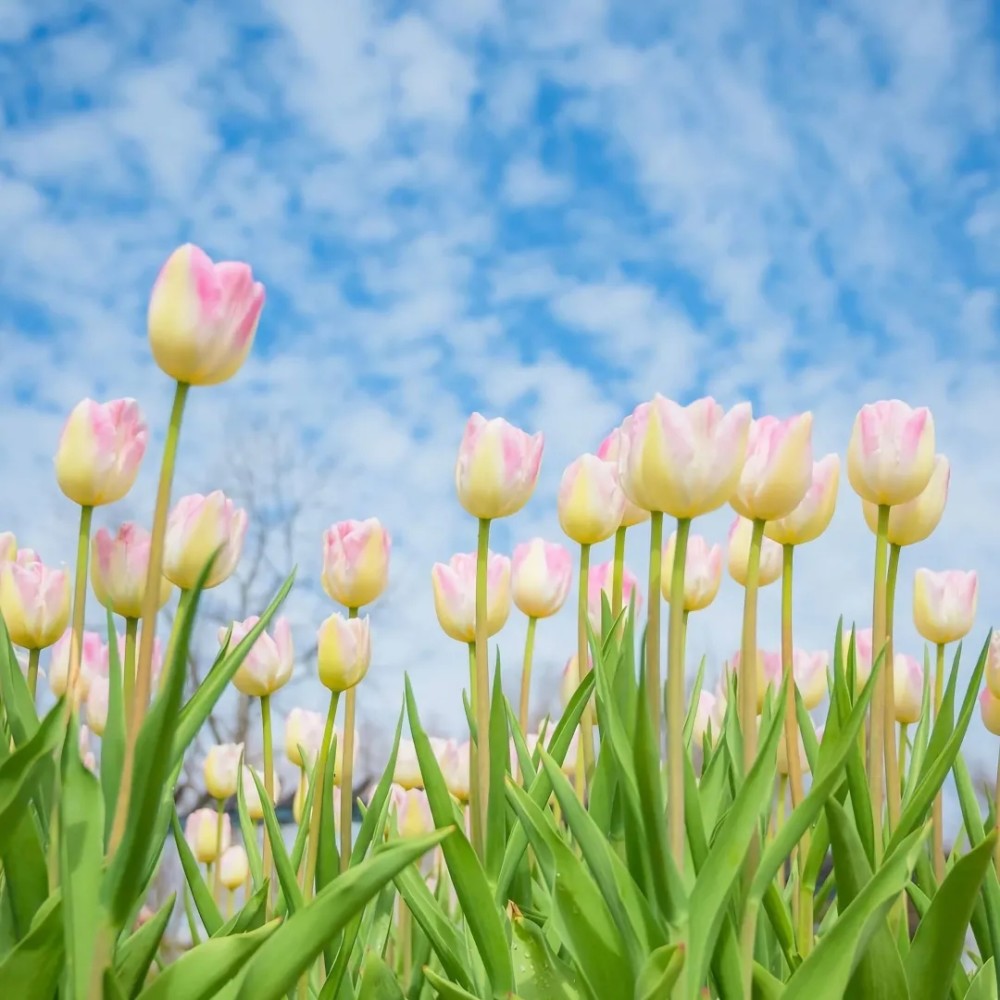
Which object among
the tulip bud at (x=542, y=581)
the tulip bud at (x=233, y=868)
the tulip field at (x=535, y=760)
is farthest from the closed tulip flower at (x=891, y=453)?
the tulip bud at (x=233, y=868)

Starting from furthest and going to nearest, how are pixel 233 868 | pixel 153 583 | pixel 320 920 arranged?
pixel 233 868, pixel 153 583, pixel 320 920

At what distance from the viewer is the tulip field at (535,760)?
1.16 meters

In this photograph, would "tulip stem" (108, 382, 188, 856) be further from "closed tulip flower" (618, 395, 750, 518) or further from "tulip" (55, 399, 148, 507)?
"closed tulip flower" (618, 395, 750, 518)

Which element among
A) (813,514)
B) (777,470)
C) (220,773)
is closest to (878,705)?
(813,514)

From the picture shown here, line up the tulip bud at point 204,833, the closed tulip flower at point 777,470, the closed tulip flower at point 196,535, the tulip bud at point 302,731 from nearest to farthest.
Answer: the closed tulip flower at point 777,470, the closed tulip flower at point 196,535, the tulip bud at point 302,731, the tulip bud at point 204,833

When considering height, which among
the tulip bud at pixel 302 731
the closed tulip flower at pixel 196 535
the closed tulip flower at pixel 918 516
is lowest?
the tulip bud at pixel 302 731

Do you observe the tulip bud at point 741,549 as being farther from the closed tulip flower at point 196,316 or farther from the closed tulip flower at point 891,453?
the closed tulip flower at point 196,316

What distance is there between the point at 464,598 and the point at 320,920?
1006mm

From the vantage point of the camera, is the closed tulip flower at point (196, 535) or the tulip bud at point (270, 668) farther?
the tulip bud at point (270, 668)

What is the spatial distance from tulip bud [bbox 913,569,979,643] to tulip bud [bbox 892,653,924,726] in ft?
1.31

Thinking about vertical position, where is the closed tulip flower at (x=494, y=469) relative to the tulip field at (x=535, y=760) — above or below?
above

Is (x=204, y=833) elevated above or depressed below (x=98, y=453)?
below

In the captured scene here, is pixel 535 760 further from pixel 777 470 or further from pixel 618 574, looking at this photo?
pixel 777 470

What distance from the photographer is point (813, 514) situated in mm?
1737
